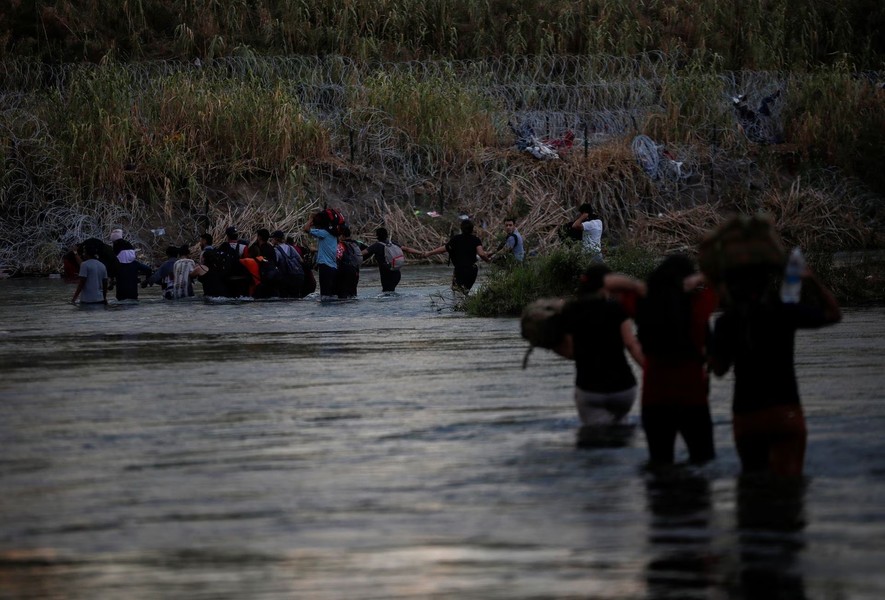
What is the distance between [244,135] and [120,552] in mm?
35403

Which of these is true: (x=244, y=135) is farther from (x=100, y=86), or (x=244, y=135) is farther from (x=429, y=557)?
(x=429, y=557)

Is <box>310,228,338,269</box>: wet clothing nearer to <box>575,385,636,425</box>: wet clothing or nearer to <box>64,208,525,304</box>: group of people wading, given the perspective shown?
<box>64,208,525,304</box>: group of people wading

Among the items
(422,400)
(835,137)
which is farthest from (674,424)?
(835,137)

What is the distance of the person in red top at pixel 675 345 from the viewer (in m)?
9.73

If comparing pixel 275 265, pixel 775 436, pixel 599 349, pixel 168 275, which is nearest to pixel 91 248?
pixel 168 275

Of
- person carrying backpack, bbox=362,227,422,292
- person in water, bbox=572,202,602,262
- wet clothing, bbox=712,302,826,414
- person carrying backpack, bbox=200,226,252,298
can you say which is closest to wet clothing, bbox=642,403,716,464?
wet clothing, bbox=712,302,826,414

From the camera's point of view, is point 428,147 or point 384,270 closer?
point 384,270

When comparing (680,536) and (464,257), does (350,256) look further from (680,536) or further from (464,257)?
(680,536)

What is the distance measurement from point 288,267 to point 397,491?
19.5 m

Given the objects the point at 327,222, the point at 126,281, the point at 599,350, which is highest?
the point at 327,222

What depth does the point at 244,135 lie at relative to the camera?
43.2 meters

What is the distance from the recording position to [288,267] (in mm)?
29172

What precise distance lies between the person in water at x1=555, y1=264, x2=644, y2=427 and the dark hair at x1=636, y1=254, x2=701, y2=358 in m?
0.91

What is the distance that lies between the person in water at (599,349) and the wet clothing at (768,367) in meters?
1.58
